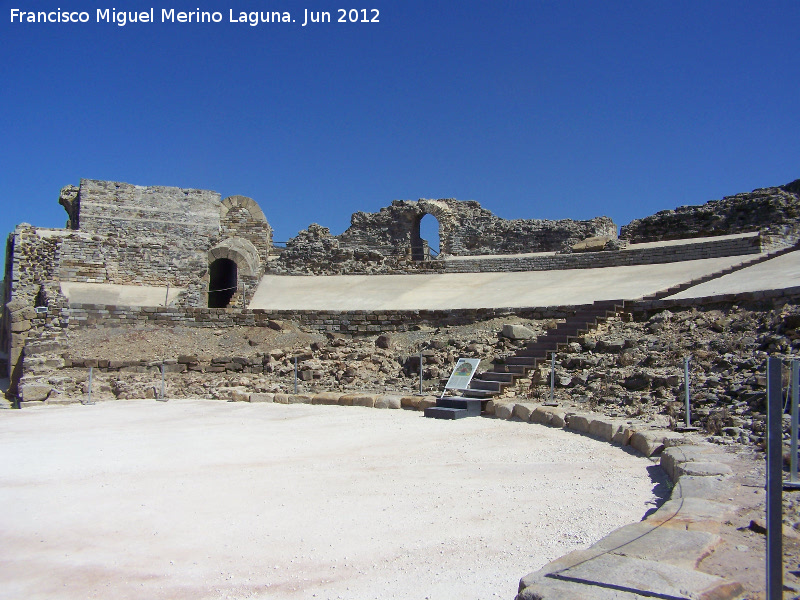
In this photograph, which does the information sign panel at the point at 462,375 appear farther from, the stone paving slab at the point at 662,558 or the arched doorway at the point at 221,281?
the arched doorway at the point at 221,281

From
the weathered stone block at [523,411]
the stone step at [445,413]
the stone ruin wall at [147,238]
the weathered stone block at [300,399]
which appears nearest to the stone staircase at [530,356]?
the stone step at [445,413]

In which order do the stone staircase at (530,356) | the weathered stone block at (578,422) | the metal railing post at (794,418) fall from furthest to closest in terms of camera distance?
the stone staircase at (530,356)
the weathered stone block at (578,422)
the metal railing post at (794,418)

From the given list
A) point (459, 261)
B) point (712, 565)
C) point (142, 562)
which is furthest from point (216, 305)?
point (712, 565)

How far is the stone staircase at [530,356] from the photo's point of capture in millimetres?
11008

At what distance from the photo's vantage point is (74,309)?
18.1 m

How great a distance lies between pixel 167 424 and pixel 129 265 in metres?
14.5

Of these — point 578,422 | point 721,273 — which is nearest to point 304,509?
point 578,422

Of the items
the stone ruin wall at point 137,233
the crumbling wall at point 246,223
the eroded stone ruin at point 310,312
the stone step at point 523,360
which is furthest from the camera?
the crumbling wall at point 246,223

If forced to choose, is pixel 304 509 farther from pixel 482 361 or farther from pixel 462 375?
pixel 482 361

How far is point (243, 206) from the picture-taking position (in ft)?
83.5

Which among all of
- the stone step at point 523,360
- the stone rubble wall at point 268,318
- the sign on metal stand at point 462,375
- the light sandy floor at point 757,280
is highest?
the light sandy floor at point 757,280

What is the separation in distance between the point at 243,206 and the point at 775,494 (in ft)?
79.8

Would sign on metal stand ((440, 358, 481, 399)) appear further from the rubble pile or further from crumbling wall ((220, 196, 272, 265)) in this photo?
crumbling wall ((220, 196, 272, 265))

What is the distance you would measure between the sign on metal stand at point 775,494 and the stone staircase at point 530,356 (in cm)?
Result: 791
